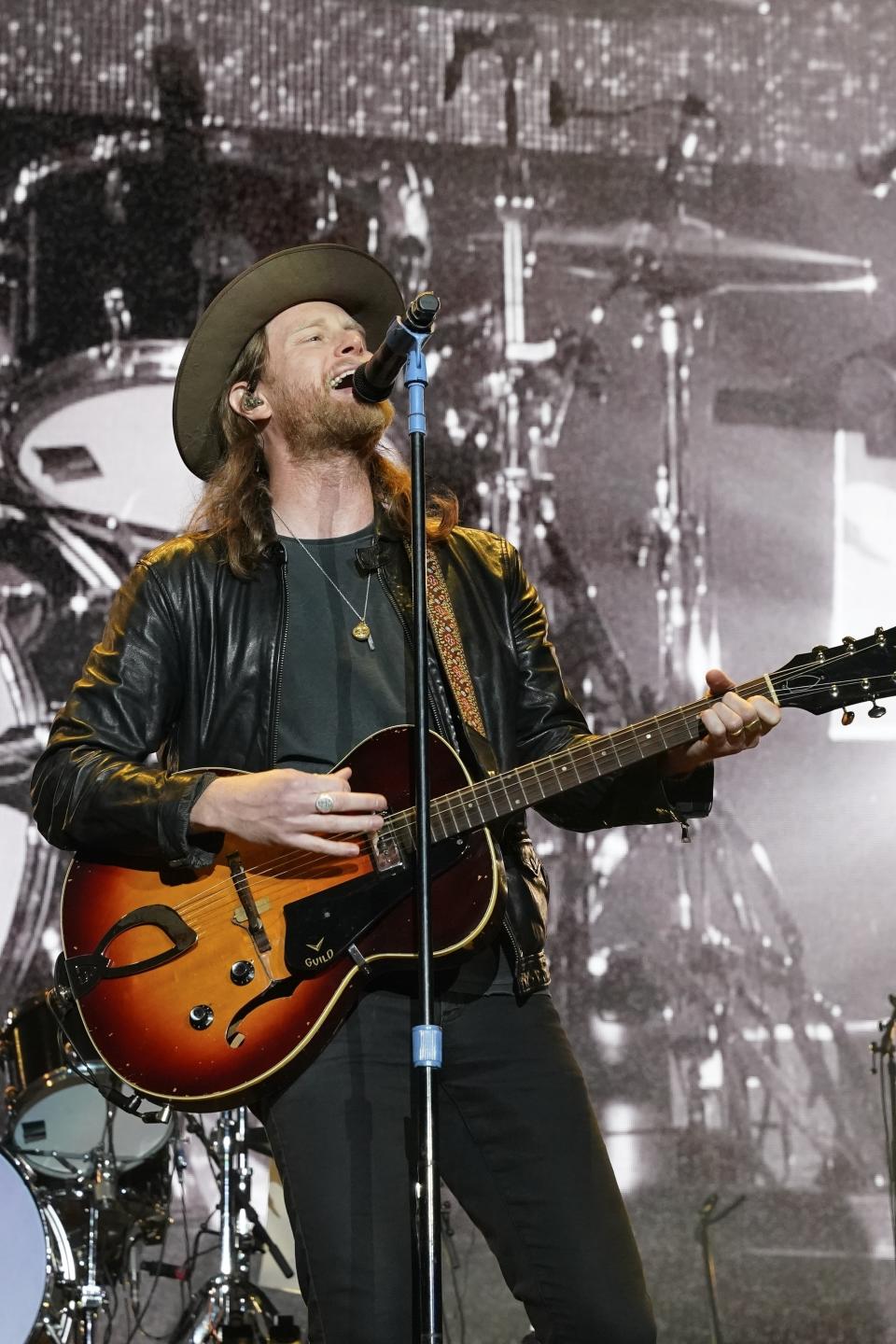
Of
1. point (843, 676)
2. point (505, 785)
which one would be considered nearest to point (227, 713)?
point (505, 785)

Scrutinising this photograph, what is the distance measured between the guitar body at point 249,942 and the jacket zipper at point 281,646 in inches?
9.4

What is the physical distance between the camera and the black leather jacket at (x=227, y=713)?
273 cm

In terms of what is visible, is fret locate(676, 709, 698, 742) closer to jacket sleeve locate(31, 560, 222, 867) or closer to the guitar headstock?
the guitar headstock

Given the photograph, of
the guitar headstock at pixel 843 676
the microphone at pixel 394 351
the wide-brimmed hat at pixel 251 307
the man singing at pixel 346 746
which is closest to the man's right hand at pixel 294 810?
the man singing at pixel 346 746

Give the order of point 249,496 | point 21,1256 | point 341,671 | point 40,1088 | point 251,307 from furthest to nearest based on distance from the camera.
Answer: point 40,1088 → point 21,1256 → point 251,307 → point 249,496 → point 341,671

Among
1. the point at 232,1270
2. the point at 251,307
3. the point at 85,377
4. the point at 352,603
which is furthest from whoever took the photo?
the point at 85,377

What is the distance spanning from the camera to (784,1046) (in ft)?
18.0

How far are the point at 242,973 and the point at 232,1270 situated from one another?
242 cm

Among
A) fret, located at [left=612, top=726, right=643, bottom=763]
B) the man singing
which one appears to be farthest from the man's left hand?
fret, located at [left=612, top=726, right=643, bottom=763]

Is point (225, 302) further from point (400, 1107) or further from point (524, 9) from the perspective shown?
point (524, 9)

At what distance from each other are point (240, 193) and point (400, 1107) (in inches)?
175

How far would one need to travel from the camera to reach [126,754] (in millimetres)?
2889

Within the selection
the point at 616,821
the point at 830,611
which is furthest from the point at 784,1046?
the point at 616,821

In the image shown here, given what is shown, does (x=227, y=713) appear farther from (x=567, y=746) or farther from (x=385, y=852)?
(x=567, y=746)
